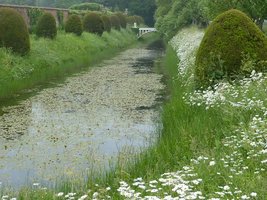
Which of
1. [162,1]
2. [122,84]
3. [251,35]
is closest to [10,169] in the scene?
[251,35]

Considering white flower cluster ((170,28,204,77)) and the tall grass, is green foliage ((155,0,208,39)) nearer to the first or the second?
white flower cluster ((170,28,204,77))

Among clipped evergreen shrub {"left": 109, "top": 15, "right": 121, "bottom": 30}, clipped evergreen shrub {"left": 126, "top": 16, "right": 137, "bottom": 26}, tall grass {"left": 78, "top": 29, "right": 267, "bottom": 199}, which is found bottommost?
clipped evergreen shrub {"left": 126, "top": 16, "right": 137, "bottom": 26}

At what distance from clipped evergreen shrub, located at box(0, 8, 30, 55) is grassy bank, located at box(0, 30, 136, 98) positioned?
0.51 metres

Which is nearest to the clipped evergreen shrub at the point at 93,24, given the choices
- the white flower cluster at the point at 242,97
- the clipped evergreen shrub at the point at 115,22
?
the clipped evergreen shrub at the point at 115,22

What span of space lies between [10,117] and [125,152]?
174 inches

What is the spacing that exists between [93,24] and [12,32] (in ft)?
56.5

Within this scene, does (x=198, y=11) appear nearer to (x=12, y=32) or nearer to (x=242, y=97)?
(x=12, y=32)

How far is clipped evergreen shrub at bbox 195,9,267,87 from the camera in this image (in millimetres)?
10633

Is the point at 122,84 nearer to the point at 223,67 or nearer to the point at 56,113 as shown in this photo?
the point at 56,113

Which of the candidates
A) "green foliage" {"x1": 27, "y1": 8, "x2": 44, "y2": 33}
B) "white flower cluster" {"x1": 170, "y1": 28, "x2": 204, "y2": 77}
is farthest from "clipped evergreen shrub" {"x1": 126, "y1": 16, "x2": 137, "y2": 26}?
"white flower cluster" {"x1": 170, "y1": 28, "x2": 204, "y2": 77}

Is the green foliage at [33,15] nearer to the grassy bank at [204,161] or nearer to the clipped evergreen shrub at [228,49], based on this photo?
the clipped evergreen shrub at [228,49]

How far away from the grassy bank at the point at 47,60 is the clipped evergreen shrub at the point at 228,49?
7.04 m

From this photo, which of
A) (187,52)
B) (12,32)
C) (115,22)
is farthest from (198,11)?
→ (12,32)

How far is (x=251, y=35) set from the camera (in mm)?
10891
